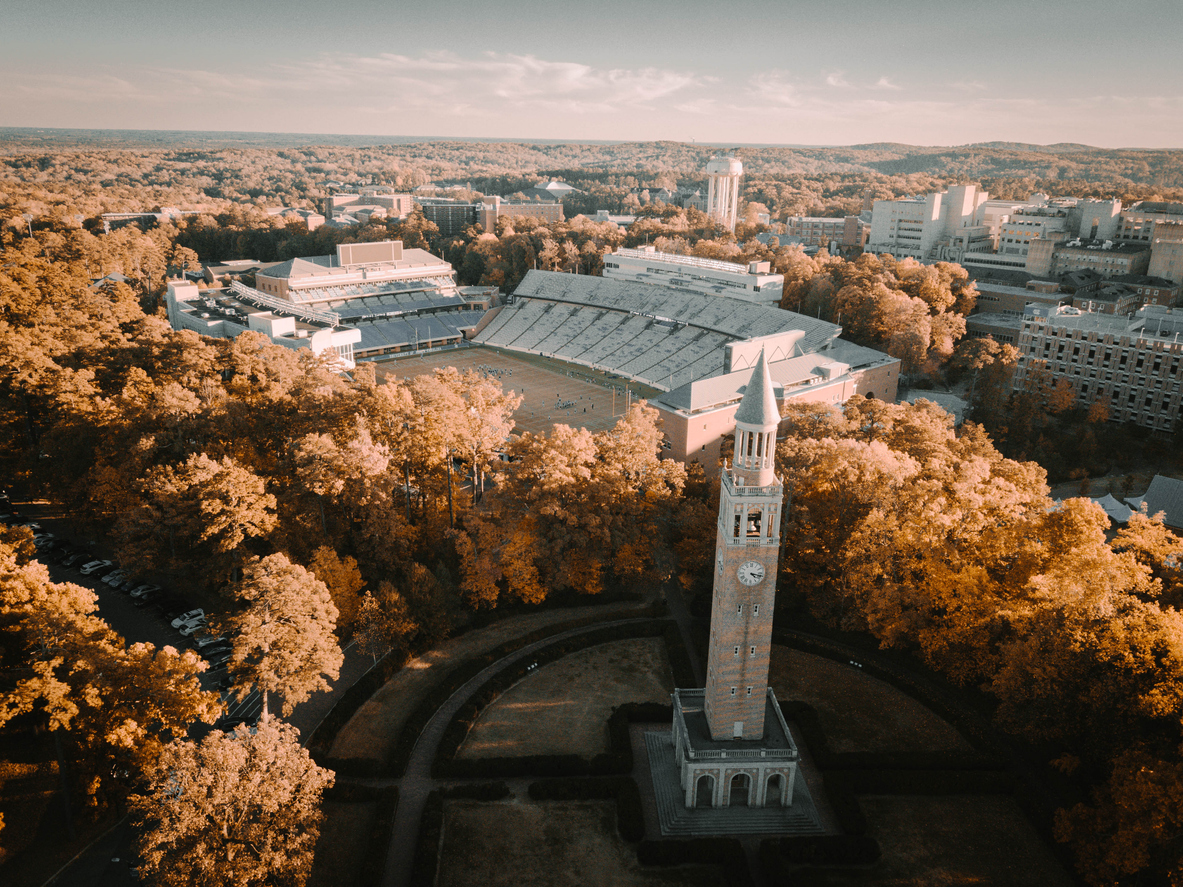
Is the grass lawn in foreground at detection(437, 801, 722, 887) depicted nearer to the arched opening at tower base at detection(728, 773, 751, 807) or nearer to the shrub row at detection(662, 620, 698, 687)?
the arched opening at tower base at detection(728, 773, 751, 807)

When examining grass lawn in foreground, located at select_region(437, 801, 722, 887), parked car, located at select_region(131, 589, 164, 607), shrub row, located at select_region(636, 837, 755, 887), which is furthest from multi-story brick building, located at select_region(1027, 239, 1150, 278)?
parked car, located at select_region(131, 589, 164, 607)

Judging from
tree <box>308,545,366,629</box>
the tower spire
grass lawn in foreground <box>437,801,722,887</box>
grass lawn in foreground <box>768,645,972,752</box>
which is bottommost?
grass lawn in foreground <box>437,801,722,887</box>

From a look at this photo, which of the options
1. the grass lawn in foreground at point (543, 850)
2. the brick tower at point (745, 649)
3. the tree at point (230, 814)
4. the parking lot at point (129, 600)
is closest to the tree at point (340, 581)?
the parking lot at point (129, 600)

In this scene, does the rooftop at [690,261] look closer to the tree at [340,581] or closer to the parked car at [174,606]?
the tree at [340,581]

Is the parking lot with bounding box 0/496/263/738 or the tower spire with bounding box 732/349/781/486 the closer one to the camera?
the tower spire with bounding box 732/349/781/486

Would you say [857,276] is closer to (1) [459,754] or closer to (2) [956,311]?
(2) [956,311]

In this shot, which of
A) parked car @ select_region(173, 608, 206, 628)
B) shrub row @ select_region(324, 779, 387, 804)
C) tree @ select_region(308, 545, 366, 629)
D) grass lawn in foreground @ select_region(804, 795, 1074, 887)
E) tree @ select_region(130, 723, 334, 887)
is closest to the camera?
tree @ select_region(130, 723, 334, 887)

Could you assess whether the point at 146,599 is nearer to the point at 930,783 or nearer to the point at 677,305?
the point at 930,783

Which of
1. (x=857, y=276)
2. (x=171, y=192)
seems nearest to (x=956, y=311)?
(x=857, y=276)
